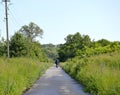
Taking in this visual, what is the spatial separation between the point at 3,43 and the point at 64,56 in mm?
71085

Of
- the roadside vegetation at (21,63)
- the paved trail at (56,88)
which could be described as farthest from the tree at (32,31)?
the paved trail at (56,88)

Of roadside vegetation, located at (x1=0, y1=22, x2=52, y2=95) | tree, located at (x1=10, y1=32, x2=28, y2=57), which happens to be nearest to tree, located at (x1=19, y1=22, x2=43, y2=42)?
roadside vegetation, located at (x1=0, y1=22, x2=52, y2=95)

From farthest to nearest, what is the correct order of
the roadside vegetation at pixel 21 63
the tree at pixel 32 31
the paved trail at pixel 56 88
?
the tree at pixel 32 31
the paved trail at pixel 56 88
the roadside vegetation at pixel 21 63

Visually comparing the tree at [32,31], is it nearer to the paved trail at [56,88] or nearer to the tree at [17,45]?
the tree at [17,45]

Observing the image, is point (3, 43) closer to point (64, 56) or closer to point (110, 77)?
point (110, 77)

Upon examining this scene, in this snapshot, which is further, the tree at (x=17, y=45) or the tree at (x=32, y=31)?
the tree at (x=32, y=31)

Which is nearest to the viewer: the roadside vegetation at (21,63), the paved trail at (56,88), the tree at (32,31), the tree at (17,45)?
the roadside vegetation at (21,63)

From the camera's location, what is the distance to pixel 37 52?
362 feet

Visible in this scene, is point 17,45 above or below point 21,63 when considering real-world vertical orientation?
above

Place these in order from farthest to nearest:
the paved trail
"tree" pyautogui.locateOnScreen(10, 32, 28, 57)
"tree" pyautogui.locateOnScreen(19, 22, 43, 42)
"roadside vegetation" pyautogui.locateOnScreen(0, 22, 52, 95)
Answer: "tree" pyautogui.locateOnScreen(19, 22, 43, 42), "tree" pyautogui.locateOnScreen(10, 32, 28, 57), the paved trail, "roadside vegetation" pyautogui.locateOnScreen(0, 22, 52, 95)

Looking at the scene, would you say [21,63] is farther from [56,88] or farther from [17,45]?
[17,45]

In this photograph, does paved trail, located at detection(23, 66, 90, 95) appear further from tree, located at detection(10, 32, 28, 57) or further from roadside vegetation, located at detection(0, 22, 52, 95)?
tree, located at detection(10, 32, 28, 57)

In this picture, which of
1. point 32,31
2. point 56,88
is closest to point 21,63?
point 56,88

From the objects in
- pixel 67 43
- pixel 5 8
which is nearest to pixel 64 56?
pixel 67 43
